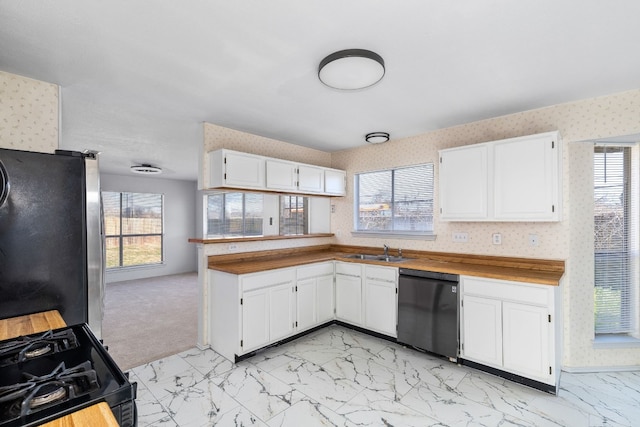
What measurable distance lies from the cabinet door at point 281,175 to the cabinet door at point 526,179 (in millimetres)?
2249

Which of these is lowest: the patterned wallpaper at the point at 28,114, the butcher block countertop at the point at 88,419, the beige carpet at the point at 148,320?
the beige carpet at the point at 148,320

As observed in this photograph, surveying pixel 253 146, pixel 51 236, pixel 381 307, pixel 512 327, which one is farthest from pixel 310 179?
pixel 51 236

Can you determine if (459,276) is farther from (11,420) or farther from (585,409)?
(11,420)

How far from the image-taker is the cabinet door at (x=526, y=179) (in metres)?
2.65

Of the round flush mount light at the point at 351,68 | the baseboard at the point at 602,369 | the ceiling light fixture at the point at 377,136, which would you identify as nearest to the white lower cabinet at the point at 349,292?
the ceiling light fixture at the point at 377,136

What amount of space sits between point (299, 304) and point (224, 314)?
83 cm

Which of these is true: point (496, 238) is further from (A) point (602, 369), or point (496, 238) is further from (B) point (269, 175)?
(B) point (269, 175)

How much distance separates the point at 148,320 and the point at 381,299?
10.7 feet

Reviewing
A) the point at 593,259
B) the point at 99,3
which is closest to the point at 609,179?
the point at 593,259

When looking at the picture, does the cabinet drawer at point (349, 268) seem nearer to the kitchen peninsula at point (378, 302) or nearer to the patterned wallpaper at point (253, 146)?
the kitchen peninsula at point (378, 302)

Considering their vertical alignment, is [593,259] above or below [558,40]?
below

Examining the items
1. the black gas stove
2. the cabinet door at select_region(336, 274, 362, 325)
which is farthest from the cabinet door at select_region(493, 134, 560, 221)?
the black gas stove

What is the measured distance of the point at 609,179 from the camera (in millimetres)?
2887

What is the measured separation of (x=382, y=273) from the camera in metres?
3.44
